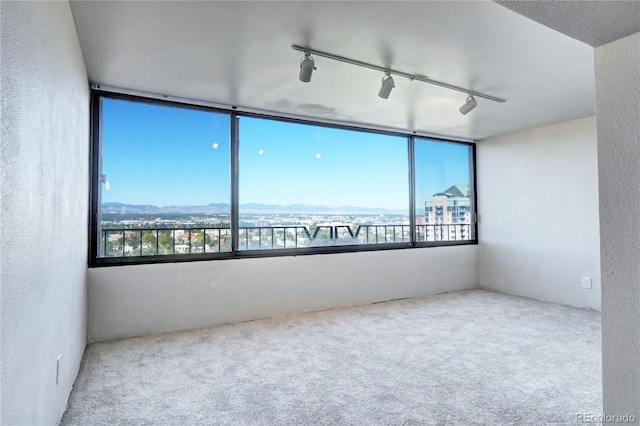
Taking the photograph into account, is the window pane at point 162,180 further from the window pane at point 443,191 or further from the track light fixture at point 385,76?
the window pane at point 443,191

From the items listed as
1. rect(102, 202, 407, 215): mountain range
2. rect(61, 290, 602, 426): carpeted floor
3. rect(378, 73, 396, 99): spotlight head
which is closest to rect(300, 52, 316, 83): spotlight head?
rect(378, 73, 396, 99): spotlight head

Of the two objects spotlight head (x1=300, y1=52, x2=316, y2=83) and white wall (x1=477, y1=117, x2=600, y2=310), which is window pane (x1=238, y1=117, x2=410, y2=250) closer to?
white wall (x1=477, y1=117, x2=600, y2=310)

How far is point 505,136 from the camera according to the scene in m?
5.14

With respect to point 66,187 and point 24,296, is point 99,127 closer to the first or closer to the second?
point 66,187

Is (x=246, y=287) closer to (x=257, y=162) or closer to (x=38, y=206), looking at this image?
(x=257, y=162)

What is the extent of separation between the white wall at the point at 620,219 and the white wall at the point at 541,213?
10.9ft

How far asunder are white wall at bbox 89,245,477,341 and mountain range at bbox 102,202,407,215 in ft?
1.76

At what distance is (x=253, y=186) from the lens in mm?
4043

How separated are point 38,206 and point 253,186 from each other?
265cm

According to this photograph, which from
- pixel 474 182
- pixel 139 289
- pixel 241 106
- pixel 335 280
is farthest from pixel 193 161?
pixel 474 182

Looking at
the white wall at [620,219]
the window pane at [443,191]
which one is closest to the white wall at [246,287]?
the window pane at [443,191]

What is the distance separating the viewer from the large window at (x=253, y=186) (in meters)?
3.41

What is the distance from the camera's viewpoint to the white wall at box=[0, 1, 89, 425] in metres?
1.10

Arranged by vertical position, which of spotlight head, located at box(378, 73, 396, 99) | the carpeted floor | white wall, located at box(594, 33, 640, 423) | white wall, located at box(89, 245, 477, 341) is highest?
spotlight head, located at box(378, 73, 396, 99)
